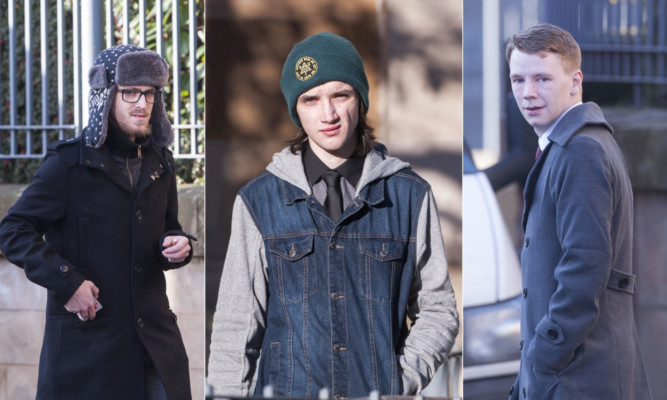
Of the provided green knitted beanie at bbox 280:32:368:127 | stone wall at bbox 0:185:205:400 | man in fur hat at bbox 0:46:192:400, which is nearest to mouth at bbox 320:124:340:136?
green knitted beanie at bbox 280:32:368:127

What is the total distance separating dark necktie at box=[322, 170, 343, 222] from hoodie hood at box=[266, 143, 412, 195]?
2.4 inches

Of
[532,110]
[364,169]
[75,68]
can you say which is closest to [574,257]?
[532,110]

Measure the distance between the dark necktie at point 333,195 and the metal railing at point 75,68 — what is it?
1245 millimetres

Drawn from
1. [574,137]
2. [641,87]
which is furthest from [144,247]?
[641,87]

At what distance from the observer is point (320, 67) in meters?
3.14

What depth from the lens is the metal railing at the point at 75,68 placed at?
427 centimetres

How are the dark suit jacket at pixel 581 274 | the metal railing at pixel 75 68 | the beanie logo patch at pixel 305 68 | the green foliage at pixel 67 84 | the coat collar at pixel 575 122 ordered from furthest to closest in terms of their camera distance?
the green foliage at pixel 67 84 < the metal railing at pixel 75 68 < the beanie logo patch at pixel 305 68 < the coat collar at pixel 575 122 < the dark suit jacket at pixel 581 274

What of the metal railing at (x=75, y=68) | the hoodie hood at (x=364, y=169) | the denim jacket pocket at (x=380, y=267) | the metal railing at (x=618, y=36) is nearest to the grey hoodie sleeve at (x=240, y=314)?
the hoodie hood at (x=364, y=169)

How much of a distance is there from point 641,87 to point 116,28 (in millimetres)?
2603

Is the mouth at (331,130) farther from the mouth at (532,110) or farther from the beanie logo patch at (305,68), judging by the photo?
the mouth at (532,110)

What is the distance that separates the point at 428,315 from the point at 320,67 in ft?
2.81

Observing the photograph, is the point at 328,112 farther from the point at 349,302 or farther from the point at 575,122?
the point at 575,122

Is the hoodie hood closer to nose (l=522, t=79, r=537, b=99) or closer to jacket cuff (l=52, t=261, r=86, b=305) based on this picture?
nose (l=522, t=79, r=537, b=99)

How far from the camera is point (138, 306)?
3348 mm
